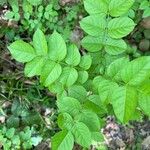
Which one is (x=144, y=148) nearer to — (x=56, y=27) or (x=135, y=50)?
(x=135, y=50)

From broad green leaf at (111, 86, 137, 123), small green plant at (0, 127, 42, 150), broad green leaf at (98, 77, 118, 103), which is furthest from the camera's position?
small green plant at (0, 127, 42, 150)

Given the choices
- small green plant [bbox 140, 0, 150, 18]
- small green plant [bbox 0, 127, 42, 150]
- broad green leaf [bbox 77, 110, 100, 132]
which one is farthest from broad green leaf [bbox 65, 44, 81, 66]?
small green plant [bbox 0, 127, 42, 150]

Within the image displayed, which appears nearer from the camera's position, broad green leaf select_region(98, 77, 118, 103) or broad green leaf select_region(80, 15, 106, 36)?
broad green leaf select_region(98, 77, 118, 103)

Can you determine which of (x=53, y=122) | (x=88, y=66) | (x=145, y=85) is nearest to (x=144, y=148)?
(x=53, y=122)

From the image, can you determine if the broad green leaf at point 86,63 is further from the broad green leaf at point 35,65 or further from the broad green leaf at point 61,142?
the broad green leaf at point 61,142

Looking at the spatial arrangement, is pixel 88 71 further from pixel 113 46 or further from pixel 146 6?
pixel 146 6

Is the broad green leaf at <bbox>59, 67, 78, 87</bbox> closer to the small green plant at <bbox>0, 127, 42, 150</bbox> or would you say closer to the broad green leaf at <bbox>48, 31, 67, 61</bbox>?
the broad green leaf at <bbox>48, 31, 67, 61</bbox>
